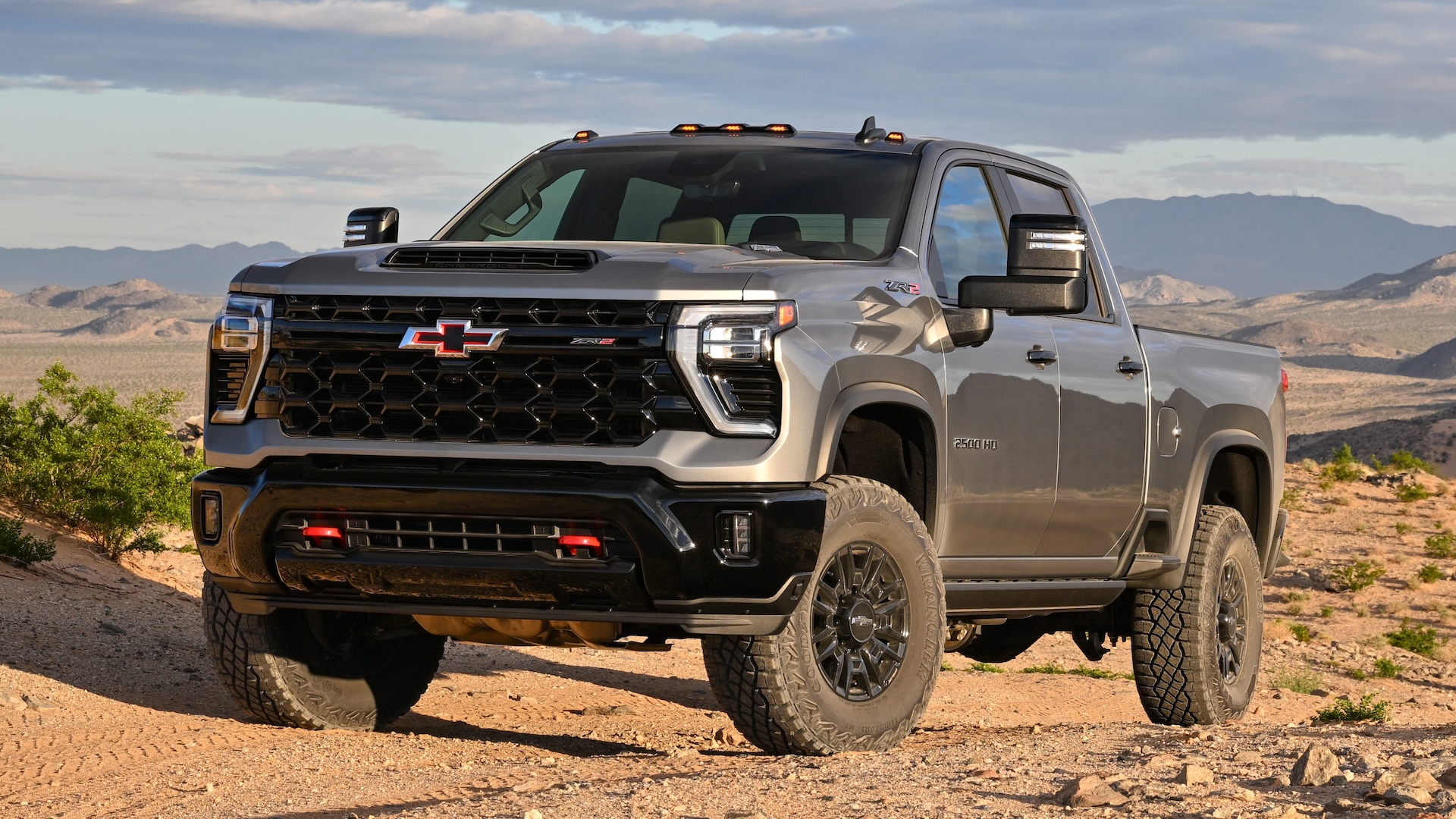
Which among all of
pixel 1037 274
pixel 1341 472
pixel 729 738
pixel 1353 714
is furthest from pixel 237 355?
pixel 1341 472

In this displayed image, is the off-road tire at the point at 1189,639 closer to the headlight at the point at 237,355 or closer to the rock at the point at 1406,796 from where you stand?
the rock at the point at 1406,796

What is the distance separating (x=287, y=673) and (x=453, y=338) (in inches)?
69.0

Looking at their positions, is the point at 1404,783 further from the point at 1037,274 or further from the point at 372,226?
the point at 372,226

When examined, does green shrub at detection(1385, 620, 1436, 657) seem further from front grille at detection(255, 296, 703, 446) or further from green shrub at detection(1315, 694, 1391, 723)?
front grille at detection(255, 296, 703, 446)

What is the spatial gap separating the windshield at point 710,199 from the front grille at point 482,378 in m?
1.10

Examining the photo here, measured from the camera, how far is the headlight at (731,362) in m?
5.26

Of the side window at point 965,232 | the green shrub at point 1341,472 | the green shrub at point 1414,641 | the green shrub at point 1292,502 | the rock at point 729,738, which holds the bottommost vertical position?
the green shrub at point 1414,641

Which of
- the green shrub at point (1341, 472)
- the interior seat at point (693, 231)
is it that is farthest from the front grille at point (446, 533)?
the green shrub at point (1341, 472)

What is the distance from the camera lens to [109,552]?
13.1 metres

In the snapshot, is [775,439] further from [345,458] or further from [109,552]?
[109,552]

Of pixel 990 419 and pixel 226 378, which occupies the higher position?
pixel 226 378

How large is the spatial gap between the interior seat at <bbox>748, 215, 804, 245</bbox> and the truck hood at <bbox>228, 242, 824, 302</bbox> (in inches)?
18.6

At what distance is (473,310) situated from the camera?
17.9ft

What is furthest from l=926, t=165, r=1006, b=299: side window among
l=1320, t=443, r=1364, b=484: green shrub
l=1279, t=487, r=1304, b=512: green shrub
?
l=1320, t=443, r=1364, b=484: green shrub
